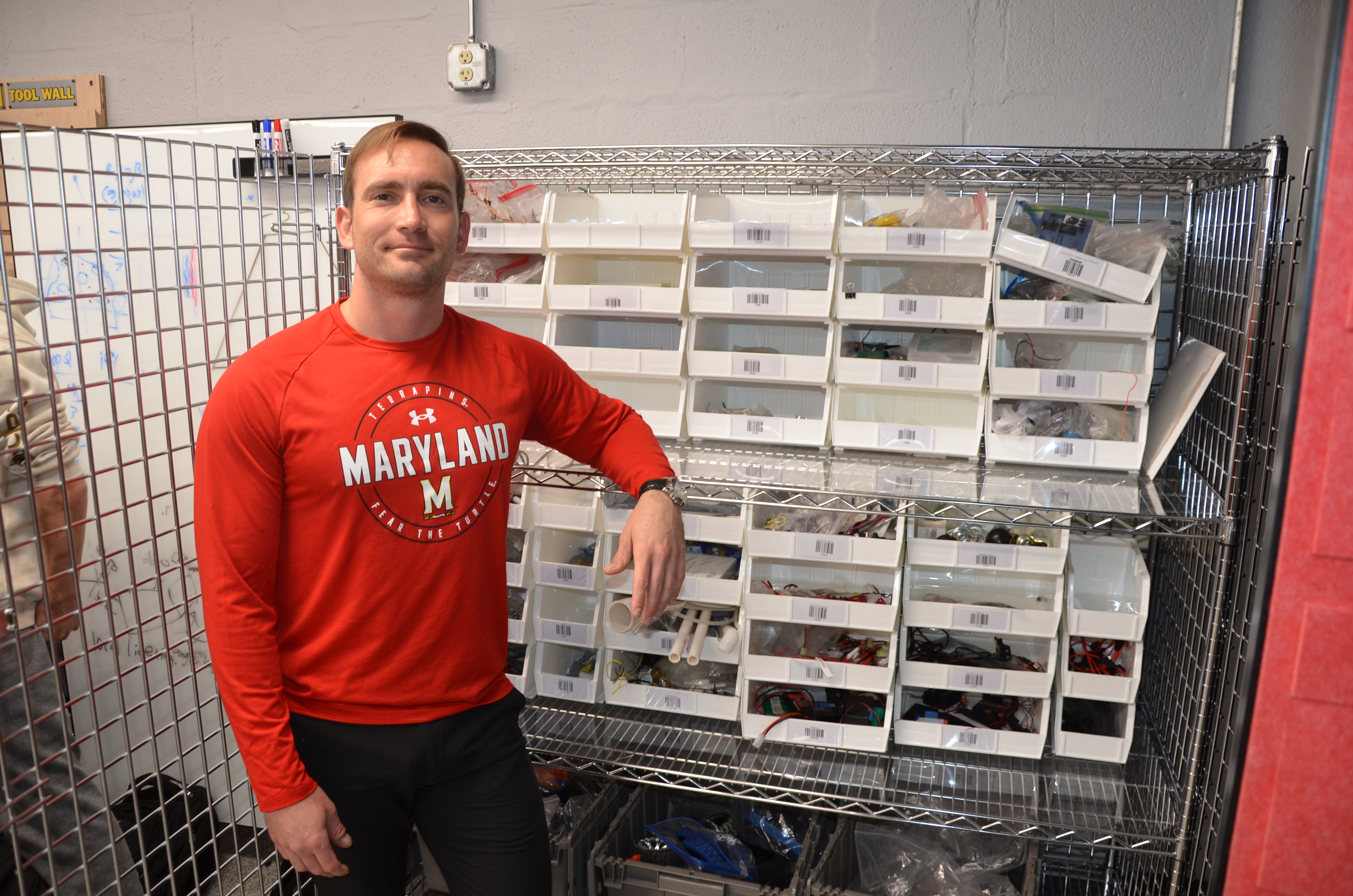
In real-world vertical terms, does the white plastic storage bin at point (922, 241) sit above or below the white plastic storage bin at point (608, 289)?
above

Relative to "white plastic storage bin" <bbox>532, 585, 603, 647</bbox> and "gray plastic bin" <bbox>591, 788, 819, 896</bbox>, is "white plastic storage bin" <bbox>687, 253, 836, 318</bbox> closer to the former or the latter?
"white plastic storage bin" <bbox>532, 585, 603, 647</bbox>

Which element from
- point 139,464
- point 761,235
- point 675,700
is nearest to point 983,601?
point 675,700

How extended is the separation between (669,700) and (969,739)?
60 cm

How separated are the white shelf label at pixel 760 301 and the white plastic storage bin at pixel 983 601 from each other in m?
0.56

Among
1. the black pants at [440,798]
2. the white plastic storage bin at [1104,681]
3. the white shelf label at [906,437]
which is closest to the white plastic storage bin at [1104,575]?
the white plastic storage bin at [1104,681]

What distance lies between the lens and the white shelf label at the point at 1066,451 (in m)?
1.71

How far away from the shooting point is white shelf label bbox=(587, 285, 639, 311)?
6.10ft

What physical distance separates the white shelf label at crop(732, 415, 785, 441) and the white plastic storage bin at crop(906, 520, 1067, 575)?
1.04 feet

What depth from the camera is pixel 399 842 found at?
1407 mm

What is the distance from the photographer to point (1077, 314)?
1658 millimetres

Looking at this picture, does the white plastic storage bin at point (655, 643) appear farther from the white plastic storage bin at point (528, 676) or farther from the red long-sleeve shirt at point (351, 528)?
the red long-sleeve shirt at point (351, 528)

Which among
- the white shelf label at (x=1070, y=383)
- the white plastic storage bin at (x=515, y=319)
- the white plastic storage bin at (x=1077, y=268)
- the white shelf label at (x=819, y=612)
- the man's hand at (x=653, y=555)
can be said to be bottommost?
the white shelf label at (x=819, y=612)

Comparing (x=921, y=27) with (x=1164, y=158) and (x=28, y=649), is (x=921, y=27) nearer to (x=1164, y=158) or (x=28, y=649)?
(x=1164, y=158)

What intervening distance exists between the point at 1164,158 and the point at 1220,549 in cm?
70
